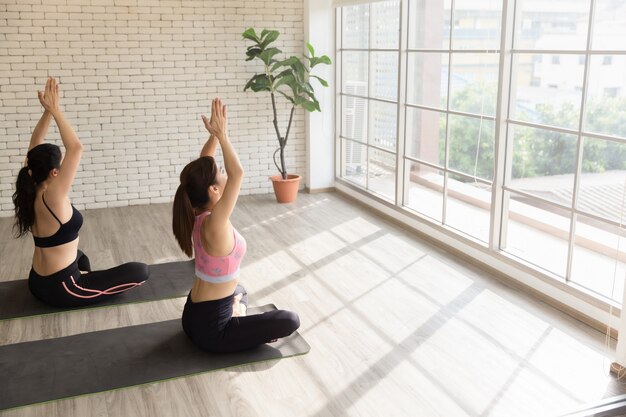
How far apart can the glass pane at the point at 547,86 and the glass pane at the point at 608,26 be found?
818 mm

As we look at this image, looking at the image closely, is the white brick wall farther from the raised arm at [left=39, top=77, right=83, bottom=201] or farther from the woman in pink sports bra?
the woman in pink sports bra

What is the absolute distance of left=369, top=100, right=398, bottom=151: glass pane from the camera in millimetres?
5938

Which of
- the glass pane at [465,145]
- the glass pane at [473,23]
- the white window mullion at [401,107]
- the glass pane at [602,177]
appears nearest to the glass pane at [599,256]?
the glass pane at [602,177]

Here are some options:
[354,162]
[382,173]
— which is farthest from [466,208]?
[354,162]

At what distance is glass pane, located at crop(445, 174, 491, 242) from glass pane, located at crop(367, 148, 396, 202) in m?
0.54

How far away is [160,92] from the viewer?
6.62 meters

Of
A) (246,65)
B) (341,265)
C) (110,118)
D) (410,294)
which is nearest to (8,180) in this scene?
(110,118)

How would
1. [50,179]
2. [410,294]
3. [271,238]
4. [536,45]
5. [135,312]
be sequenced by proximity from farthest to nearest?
1. [271,238]
2. [536,45]
3. [410,294]
4. [135,312]
5. [50,179]

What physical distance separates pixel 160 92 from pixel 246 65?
3.07ft

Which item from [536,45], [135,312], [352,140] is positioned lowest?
[135,312]

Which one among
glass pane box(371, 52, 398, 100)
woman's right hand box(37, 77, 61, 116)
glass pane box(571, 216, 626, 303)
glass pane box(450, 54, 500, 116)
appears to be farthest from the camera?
glass pane box(371, 52, 398, 100)

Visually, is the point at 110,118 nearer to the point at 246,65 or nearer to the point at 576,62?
the point at 246,65

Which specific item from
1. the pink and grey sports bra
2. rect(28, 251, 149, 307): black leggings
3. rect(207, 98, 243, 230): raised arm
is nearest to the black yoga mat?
rect(28, 251, 149, 307): black leggings

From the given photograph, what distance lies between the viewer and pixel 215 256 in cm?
314
